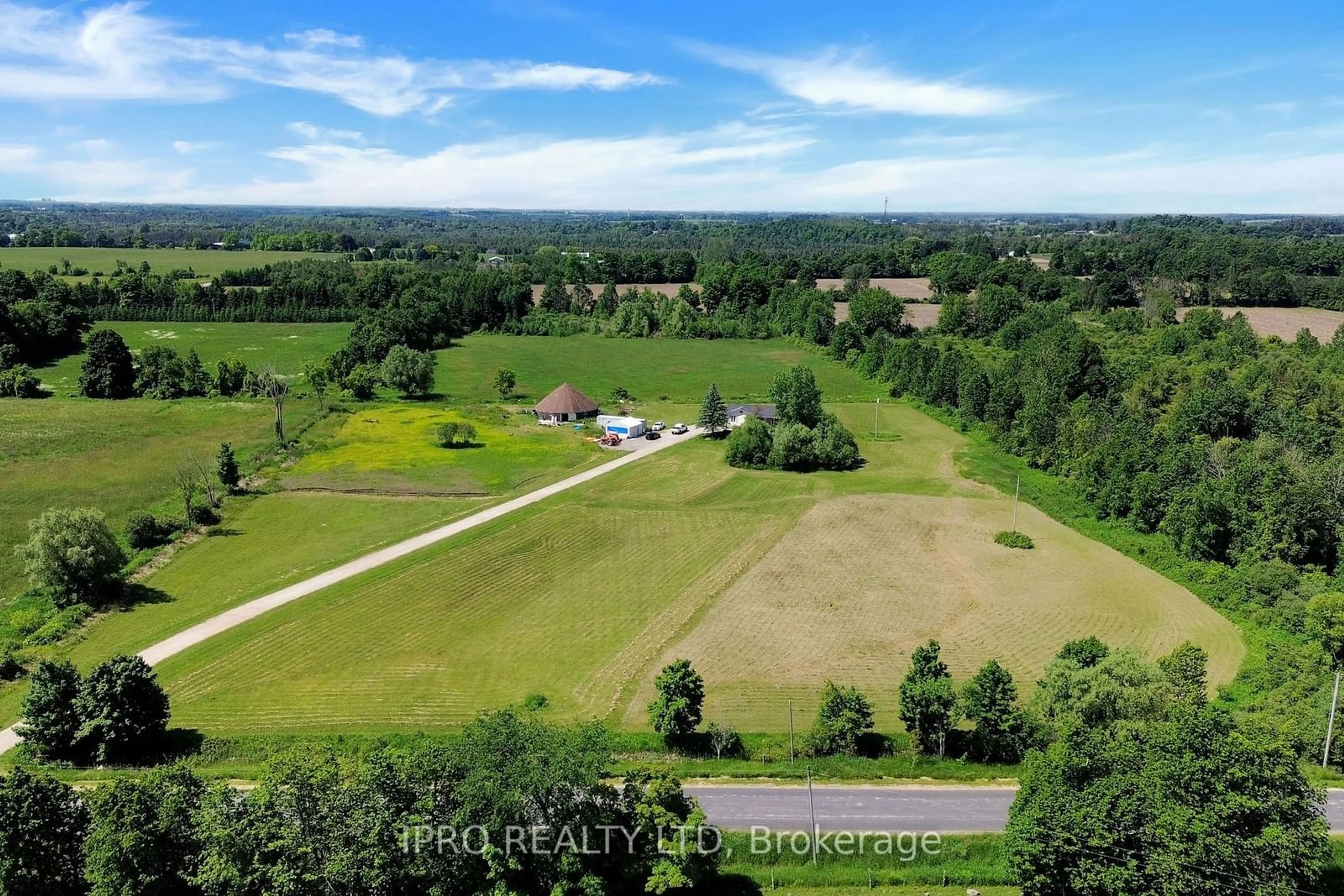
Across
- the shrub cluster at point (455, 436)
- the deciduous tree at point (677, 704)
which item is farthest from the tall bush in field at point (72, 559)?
the deciduous tree at point (677, 704)

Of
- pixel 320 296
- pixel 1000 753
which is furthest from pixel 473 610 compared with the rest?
pixel 320 296

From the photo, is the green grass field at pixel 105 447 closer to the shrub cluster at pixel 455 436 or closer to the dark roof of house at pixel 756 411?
the shrub cluster at pixel 455 436

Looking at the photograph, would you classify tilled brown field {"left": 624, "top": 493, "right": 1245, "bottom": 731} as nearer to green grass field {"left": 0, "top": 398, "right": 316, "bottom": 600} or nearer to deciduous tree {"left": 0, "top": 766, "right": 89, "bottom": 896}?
deciduous tree {"left": 0, "top": 766, "right": 89, "bottom": 896}

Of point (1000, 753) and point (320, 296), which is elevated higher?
point (320, 296)

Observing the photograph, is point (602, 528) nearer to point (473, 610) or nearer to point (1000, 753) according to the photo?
point (473, 610)

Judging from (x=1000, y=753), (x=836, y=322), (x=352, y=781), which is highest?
(x=836, y=322)

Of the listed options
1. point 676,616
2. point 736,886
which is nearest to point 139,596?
point 676,616
